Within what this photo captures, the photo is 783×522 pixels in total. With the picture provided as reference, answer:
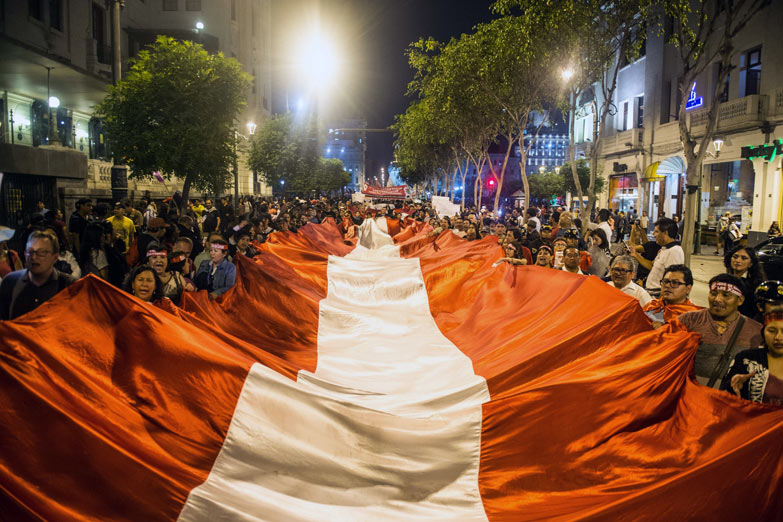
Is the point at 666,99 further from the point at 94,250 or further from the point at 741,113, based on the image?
the point at 94,250

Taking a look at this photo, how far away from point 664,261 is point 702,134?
988 inches

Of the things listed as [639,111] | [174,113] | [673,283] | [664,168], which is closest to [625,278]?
[673,283]

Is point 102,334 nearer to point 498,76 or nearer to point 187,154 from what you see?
point 187,154

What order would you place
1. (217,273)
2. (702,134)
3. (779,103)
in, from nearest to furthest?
(217,273) < (779,103) < (702,134)

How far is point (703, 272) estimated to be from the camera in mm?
18531

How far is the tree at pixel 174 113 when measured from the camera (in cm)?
1888

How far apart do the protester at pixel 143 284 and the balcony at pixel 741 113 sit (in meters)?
28.3

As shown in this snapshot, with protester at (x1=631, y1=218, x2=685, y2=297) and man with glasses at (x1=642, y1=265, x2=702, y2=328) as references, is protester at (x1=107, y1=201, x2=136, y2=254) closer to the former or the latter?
protester at (x1=631, y1=218, x2=685, y2=297)

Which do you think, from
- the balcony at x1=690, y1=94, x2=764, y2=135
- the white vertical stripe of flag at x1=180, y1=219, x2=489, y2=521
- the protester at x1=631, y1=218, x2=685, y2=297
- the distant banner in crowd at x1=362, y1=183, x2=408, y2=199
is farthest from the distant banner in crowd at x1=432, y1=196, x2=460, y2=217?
the white vertical stripe of flag at x1=180, y1=219, x2=489, y2=521

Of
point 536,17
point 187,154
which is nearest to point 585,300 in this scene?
point 536,17

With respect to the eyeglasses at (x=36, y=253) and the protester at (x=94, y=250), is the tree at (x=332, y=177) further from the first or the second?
the eyeglasses at (x=36, y=253)

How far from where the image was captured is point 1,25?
18891 millimetres

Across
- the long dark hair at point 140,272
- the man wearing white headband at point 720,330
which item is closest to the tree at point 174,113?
the long dark hair at point 140,272

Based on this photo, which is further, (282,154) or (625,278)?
(282,154)
